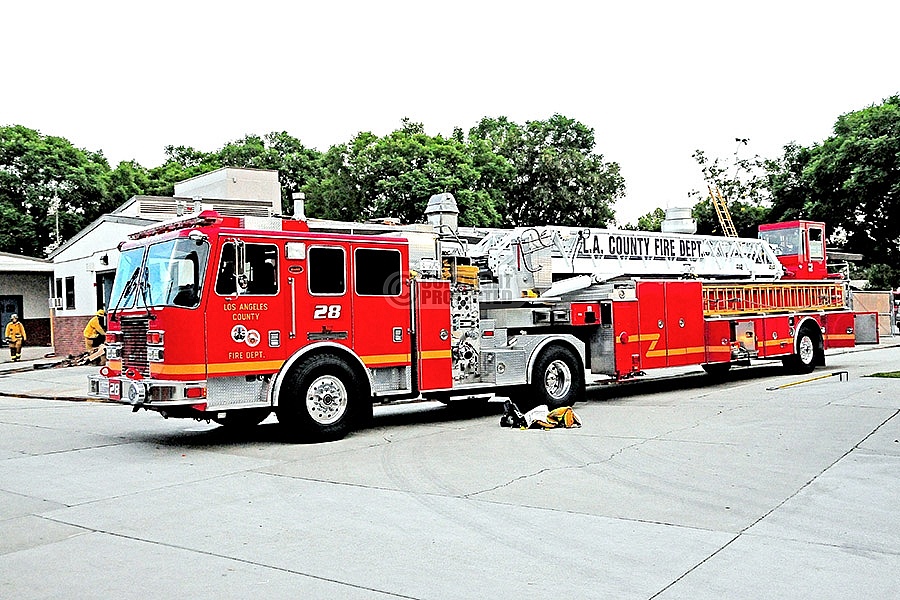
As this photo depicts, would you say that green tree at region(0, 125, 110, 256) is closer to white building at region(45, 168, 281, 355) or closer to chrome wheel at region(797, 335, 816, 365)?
white building at region(45, 168, 281, 355)

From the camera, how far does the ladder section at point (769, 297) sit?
17906mm

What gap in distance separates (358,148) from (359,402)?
32.9m

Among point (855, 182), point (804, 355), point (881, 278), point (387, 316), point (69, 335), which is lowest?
point (804, 355)

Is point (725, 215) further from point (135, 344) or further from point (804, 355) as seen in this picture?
point (135, 344)

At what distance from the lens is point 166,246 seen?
11.4 meters

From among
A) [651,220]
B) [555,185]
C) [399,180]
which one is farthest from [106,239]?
[651,220]

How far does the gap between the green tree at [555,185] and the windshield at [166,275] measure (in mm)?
35851

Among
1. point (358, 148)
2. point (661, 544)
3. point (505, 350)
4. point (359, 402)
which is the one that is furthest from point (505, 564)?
point (358, 148)

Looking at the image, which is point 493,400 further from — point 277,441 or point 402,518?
point 402,518

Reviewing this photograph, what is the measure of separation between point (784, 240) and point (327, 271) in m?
13.4

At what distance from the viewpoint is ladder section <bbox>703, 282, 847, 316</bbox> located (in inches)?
705

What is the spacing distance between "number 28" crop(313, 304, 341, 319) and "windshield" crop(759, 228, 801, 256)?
1291cm

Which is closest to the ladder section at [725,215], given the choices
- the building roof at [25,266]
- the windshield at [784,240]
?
the windshield at [784,240]

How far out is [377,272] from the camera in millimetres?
12461
